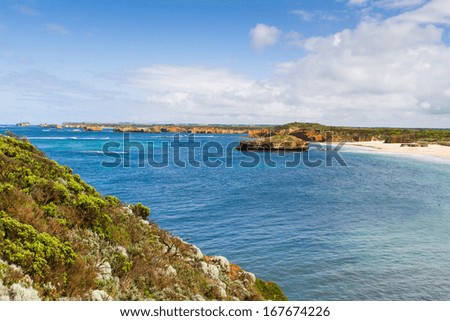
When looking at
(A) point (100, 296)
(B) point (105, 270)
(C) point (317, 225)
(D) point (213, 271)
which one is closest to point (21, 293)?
(A) point (100, 296)

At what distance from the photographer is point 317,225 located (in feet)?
87.4

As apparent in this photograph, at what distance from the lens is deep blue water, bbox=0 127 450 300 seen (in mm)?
16922

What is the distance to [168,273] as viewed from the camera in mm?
9906

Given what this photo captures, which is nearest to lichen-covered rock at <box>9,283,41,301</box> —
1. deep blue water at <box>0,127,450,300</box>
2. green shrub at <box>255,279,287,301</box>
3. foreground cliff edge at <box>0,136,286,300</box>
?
foreground cliff edge at <box>0,136,286,300</box>

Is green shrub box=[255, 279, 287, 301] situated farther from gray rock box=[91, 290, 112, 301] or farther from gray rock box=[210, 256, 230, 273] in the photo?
gray rock box=[91, 290, 112, 301]

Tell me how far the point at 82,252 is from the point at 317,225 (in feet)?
68.7

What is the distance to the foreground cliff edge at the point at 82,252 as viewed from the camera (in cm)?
743

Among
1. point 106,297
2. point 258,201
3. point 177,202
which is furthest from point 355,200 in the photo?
point 106,297

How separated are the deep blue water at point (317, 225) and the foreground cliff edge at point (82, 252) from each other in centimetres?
539

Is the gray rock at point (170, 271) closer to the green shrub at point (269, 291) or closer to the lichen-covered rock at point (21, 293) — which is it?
the lichen-covered rock at point (21, 293)

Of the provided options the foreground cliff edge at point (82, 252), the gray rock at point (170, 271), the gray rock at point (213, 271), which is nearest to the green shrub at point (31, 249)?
the foreground cliff edge at point (82, 252)

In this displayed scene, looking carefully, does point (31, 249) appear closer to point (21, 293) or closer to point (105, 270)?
point (21, 293)
